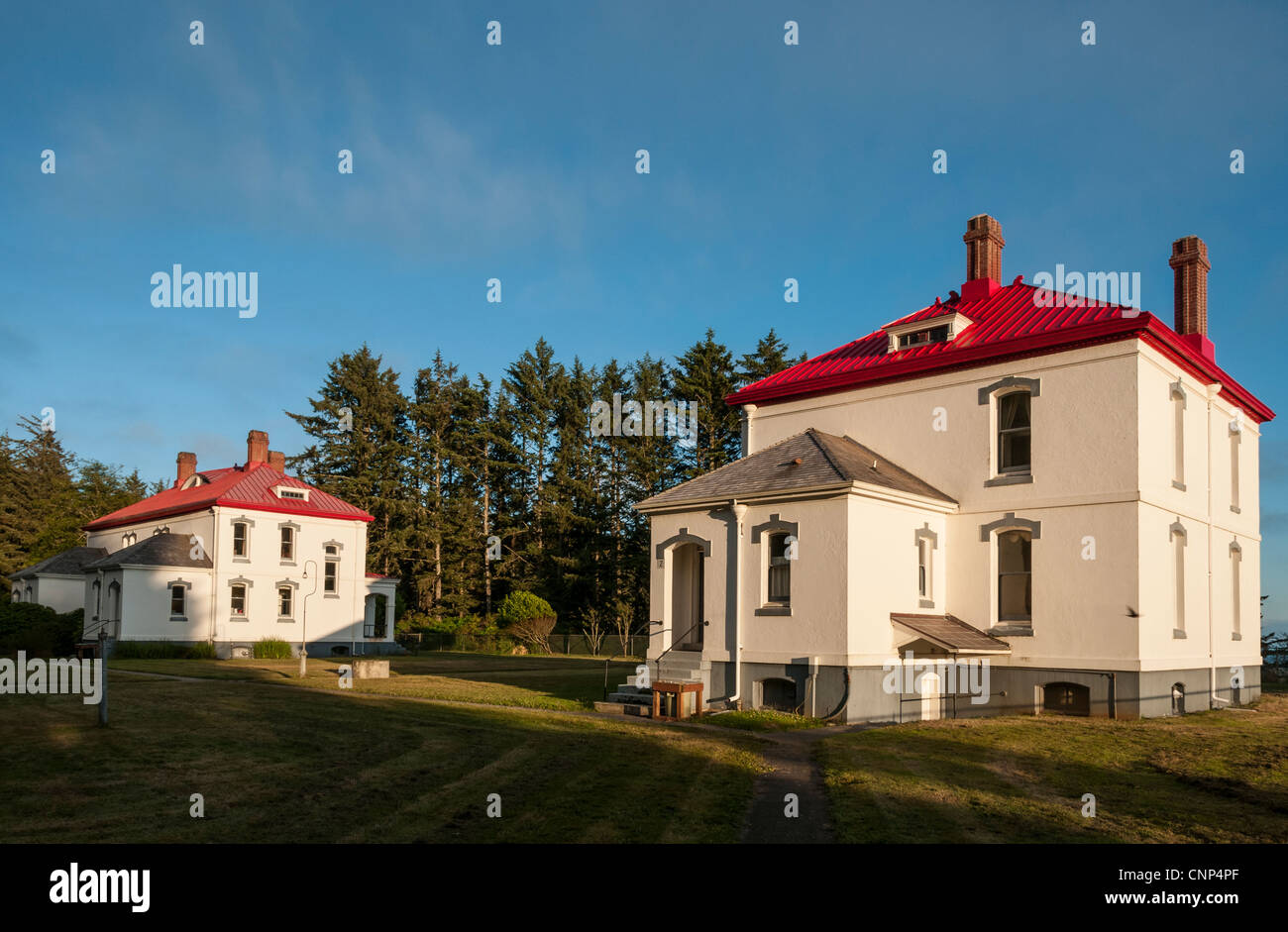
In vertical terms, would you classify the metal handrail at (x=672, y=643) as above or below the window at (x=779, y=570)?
below

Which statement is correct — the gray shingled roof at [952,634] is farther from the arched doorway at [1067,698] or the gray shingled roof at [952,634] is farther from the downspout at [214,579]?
the downspout at [214,579]

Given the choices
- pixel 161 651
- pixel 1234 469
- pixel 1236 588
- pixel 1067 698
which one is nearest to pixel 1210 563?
pixel 1236 588

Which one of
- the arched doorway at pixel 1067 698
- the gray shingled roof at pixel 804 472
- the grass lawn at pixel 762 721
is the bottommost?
the grass lawn at pixel 762 721

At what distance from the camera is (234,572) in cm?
3984

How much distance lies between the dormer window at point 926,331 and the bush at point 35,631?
25.4 m

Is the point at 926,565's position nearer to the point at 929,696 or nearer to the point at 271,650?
the point at 929,696

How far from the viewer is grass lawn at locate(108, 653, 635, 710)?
2208 centimetres

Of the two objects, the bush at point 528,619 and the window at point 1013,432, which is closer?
the window at point 1013,432

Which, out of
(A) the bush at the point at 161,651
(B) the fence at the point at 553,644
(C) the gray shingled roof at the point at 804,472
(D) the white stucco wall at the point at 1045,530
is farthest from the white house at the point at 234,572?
(D) the white stucco wall at the point at 1045,530

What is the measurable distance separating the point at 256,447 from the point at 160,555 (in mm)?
7905

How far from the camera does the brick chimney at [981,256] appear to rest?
24656 millimetres

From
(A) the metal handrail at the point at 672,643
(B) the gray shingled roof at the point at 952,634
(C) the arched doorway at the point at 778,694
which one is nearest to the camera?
(B) the gray shingled roof at the point at 952,634

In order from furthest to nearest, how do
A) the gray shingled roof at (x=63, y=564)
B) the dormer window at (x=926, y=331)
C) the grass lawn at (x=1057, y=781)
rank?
the gray shingled roof at (x=63, y=564), the dormer window at (x=926, y=331), the grass lawn at (x=1057, y=781)

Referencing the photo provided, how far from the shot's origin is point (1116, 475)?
62.6ft
